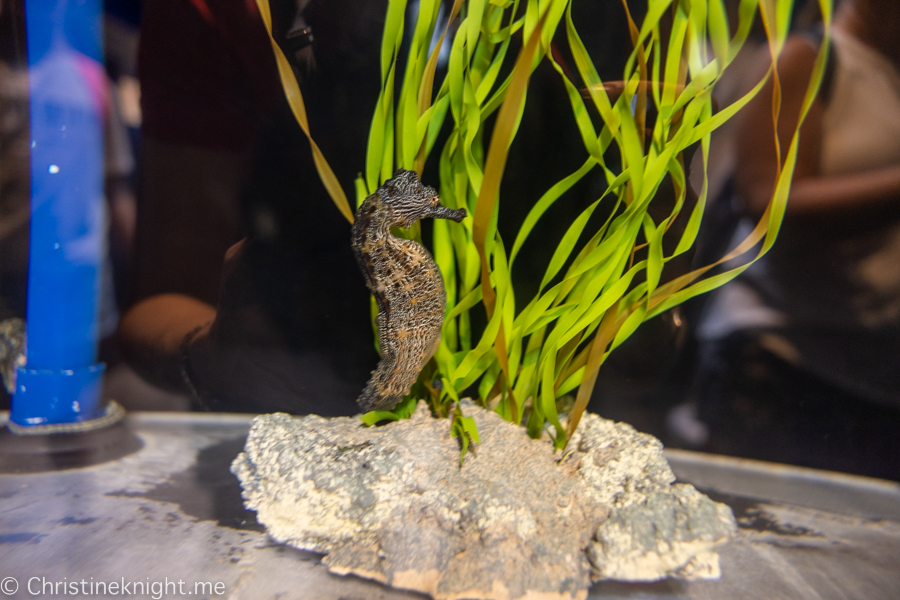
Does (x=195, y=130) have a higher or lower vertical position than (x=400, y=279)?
higher

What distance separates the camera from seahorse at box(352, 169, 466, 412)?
3.56 feet

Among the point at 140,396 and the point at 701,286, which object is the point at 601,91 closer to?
the point at 701,286

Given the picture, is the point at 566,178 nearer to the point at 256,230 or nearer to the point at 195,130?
the point at 256,230

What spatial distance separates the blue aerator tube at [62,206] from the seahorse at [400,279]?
0.99 meters

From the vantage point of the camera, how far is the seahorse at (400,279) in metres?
1.08

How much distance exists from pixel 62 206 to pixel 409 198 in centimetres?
115

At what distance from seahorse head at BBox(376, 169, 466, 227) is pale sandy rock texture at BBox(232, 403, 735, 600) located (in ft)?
1.73

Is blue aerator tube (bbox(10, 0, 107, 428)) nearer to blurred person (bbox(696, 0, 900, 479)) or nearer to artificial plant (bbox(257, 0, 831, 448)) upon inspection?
artificial plant (bbox(257, 0, 831, 448))

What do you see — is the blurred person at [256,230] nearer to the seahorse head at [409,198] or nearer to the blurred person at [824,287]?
the seahorse head at [409,198]

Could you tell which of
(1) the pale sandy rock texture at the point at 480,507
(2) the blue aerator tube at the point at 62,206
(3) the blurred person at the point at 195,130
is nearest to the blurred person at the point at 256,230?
(3) the blurred person at the point at 195,130

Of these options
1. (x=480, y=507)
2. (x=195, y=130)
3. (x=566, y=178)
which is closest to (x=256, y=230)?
(x=195, y=130)

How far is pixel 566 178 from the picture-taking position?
1.21 m

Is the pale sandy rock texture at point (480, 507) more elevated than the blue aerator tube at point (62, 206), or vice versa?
the blue aerator tube at point (62, 206)

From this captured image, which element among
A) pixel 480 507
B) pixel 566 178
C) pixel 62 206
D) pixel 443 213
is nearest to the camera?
pixel 480 507
